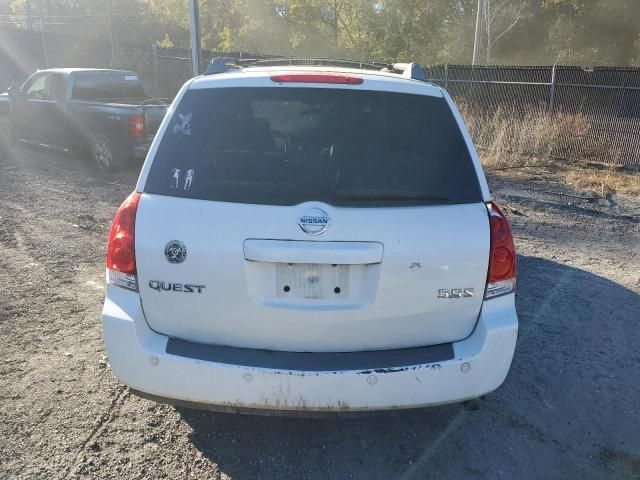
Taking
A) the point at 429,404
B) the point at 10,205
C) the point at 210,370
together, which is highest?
the point at 210,370

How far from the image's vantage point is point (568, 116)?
13219mm

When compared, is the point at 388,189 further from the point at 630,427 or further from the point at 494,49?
the point at 494,49

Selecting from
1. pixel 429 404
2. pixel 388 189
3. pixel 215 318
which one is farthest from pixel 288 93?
pixel 429 404

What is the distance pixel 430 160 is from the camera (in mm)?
2916

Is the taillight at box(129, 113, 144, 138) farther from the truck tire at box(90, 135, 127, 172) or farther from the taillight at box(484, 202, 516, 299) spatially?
the taillight at box(484, 202, 516, 299)

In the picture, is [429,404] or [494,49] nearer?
[429,404]

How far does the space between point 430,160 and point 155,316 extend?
1.55 metres

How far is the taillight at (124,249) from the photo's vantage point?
2787 mm

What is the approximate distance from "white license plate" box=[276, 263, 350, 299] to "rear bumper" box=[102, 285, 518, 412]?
343mm

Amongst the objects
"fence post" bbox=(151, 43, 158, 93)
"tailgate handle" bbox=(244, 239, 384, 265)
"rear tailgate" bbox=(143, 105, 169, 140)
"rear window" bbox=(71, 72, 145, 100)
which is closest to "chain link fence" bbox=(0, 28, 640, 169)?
"rear tailgate" bbox=(143, 105, 169, 140)

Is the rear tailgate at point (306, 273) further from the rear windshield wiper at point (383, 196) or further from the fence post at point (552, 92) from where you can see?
the fence post at point (552, 92)

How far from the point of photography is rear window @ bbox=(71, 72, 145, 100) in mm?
11484

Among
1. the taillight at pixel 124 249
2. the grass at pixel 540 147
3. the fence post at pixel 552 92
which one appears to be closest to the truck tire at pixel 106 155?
the grass at pixel 540 147

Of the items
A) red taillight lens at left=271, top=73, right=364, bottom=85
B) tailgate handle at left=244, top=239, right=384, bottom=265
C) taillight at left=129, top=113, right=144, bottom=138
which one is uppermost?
red taillight lens at left=271, top=73, right=364, bottom=85
